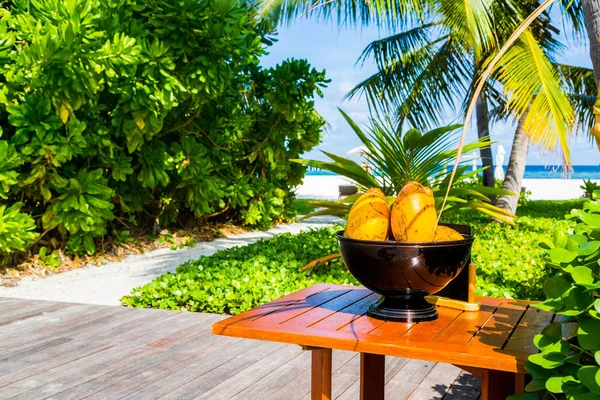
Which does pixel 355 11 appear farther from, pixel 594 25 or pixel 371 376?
A: pixel 371 376

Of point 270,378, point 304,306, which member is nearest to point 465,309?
point 304,306

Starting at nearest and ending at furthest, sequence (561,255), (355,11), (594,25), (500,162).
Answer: (561,255) → (594,25) → (355,11) → (500,162)

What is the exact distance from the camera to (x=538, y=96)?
19.1 ft

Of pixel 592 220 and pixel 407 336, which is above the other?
pixel 592 220

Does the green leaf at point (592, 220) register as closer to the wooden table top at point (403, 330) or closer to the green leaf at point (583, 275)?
the green leaf at point (583, 275)

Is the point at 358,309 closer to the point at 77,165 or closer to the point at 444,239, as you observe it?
the point at 444,239

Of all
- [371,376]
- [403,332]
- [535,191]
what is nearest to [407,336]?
[403,332]

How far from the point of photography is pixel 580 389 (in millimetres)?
997

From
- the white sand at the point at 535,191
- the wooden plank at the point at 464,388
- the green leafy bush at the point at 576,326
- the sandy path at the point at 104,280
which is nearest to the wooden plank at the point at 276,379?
the wooden plank at the point at 464,388

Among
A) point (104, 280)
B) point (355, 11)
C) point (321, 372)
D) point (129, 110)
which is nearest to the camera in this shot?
point (321, 372)

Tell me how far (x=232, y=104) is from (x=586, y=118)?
259 inches

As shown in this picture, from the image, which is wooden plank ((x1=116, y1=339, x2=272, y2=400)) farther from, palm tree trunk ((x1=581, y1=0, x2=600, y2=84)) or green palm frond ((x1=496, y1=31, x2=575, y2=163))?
green palm frond ((x1=496, y1=31, x2=575, y2=163))

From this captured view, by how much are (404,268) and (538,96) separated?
16.8 feet

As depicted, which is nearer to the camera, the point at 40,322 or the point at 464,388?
the point at 464,388
